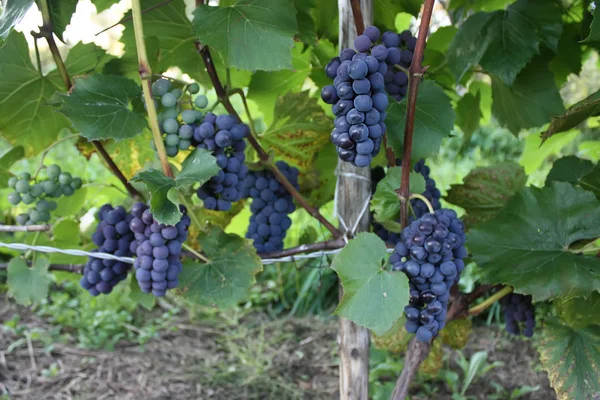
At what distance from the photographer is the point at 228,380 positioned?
8.00ft

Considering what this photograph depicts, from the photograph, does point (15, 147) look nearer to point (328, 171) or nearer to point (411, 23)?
point (328, 171)

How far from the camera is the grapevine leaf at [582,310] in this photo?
1195mm

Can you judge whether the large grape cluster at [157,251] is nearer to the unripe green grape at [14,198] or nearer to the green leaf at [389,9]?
the unripe green grape at [14,198]

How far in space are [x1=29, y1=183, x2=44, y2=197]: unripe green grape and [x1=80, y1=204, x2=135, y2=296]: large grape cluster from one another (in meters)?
0.17

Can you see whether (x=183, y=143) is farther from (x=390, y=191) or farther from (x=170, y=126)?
(x=390, y=191)

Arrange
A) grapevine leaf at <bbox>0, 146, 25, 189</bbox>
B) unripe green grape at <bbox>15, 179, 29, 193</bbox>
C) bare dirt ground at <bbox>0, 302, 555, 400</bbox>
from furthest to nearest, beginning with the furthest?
bare dirt ground at <bbox>0, 302, 555, 400</bbox> < grapevine leaf at <bbox>0, 146, 25, 189</bbox> < unripe green grape at <bbox>15, 179, 29, 193</bbox>

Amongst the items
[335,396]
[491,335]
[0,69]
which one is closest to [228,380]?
[335,396]

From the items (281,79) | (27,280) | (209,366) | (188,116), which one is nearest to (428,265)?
(188,116)

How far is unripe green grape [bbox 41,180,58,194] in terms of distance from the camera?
4.24 feet

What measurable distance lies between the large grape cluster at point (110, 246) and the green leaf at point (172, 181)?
257 millimetres

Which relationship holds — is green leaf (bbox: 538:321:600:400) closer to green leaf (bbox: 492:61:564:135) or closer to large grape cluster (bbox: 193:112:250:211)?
green leaf (bbox: 492:61:564:135)

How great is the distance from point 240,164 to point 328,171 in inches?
17.6

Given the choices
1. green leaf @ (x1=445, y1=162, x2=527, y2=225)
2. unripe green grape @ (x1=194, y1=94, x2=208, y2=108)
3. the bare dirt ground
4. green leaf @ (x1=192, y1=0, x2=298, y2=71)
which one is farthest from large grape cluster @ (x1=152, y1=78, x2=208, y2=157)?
the bare dirt ground

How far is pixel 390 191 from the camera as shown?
3.49 ft
